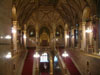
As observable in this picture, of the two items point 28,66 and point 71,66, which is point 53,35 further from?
point 28,66

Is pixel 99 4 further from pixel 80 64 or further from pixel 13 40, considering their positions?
pixel 13 40

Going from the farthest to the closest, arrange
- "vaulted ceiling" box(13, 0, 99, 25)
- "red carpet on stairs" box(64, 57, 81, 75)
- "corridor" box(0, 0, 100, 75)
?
1. "vaulted ceiling" box(13, 0, 99, 25)
2. "red carpet on stairs" box(64, 57, 81, 75)
3. "corridor" box(0, 0, 100, 75)

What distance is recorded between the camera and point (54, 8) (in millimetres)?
27000

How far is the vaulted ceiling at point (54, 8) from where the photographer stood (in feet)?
64.9

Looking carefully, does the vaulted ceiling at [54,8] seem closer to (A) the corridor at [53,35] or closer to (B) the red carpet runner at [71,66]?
(A) the corridor at [53,35]

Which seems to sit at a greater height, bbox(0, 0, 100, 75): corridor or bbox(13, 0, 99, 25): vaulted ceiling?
bbox(13, 0, 99, 25): vaulted ceiling

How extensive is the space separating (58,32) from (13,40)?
19.1 metres

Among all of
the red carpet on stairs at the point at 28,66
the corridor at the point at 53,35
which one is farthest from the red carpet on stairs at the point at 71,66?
the red carpet on stairs at the point at 28,66

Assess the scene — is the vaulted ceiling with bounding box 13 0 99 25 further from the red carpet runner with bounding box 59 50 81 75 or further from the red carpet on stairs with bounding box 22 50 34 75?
the red carpet on stairs with bounding box 22 50 34 75

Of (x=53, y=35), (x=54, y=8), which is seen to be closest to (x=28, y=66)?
(x=53, y=35)

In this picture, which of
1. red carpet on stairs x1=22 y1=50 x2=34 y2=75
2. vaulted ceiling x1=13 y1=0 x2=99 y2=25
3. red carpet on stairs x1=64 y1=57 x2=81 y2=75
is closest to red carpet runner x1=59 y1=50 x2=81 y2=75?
red carpet on stairs x1=64 y1=57 x2=81 y2=75

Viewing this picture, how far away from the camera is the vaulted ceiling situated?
19.8m

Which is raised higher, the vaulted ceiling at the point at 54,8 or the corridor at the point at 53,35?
the vaulted ceiling at the point at 54,8

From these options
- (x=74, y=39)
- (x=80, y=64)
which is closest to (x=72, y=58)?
(x=80, y=64)
